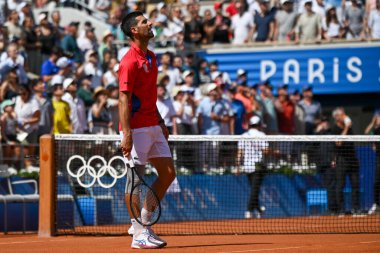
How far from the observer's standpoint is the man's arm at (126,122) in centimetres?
1072

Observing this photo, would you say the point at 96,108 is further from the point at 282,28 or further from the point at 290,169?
the point at 282,28

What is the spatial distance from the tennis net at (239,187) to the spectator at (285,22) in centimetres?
580

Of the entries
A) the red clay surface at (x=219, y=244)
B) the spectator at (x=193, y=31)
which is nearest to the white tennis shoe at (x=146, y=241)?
the red clay surface at (x=219, y=244)

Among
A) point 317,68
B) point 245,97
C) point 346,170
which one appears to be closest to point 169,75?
point 245,97

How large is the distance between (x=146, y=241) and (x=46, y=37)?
444 inches

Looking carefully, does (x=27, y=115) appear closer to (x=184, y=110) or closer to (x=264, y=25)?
(x=184, y=110)

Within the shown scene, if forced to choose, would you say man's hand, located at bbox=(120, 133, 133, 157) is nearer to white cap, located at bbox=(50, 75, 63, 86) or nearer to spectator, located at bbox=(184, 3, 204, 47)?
white cap, located at bbox=(50, 75, 63, 86)

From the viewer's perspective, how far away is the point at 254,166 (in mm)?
16531

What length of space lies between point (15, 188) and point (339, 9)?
390 inches

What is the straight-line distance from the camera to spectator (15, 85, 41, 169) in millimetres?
17672

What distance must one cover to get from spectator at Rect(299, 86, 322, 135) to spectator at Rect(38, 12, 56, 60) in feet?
16.2

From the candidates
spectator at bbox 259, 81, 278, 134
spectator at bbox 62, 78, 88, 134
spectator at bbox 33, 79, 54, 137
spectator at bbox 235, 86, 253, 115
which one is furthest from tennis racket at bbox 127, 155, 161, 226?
spectator at bbox 259, 81, 278, 134

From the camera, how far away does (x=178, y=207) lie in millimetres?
16938

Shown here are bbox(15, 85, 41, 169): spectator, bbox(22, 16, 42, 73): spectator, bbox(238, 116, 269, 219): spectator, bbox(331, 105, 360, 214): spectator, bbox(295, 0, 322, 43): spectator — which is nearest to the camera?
bbox(238, 116, 269, 219): spectator
